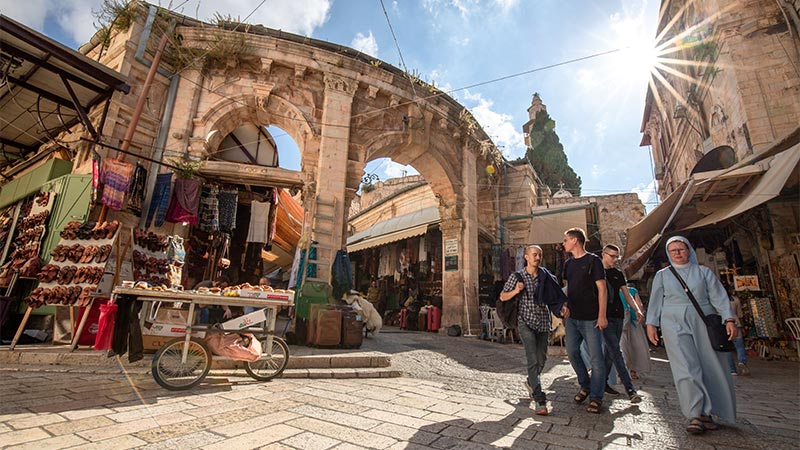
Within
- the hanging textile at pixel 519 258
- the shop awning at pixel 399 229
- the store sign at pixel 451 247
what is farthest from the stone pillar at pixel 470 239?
the hanging textile at pixel 519 258

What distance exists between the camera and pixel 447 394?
3713 millimetres

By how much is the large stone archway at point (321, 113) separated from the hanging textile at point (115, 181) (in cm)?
147

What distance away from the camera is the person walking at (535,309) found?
10.6 ft

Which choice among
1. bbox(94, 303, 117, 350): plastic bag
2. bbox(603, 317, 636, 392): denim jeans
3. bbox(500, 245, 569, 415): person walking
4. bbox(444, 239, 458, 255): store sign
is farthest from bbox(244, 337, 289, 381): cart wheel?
bbox(444, 239, 458, 255): store sign

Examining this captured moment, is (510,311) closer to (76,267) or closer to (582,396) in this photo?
(582,396)

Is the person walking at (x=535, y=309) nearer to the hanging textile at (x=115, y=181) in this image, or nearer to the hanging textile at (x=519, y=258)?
the hanging textile at (x=115, y=181)

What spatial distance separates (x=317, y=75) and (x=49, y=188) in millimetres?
6881

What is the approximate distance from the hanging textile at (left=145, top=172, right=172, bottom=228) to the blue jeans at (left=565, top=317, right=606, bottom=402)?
854 cm

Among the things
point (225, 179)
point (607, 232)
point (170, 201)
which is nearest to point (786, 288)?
point (607, 232)

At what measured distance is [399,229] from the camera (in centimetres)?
1427

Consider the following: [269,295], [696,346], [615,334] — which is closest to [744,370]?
[615,334]

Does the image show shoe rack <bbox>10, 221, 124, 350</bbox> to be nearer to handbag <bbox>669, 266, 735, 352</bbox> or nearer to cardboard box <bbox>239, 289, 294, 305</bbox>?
cardboard box <bbox>239, 289, 294, 305</bbox>

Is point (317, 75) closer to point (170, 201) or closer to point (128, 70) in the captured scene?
point (128, 70)

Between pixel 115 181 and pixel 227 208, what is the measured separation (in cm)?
240
